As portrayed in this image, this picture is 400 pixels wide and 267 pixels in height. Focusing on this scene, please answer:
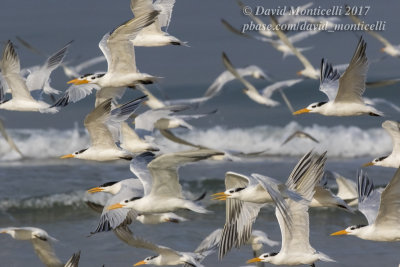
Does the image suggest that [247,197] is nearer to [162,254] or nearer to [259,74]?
[162,254]

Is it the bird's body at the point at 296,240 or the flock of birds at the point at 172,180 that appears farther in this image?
the bird's body at the point at 296,240

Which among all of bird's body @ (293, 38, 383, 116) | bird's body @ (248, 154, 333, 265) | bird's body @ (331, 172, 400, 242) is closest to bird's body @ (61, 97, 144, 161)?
bird's body @ (293, 38, 383, 116)

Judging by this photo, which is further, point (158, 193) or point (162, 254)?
point (162, 254)

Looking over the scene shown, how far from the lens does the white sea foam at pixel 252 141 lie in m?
20.3

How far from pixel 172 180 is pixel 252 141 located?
44.5ft

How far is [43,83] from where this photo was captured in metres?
11.9

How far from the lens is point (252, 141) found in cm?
2220

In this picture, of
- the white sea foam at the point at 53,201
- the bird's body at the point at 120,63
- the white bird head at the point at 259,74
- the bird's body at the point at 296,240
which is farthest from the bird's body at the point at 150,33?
the white bird head at the point at 259,74

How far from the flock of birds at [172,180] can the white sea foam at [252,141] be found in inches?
334

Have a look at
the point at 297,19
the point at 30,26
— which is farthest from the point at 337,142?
the point at 30,26

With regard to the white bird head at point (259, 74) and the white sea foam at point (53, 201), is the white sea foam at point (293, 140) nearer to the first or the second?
the white bird head at point (259, 74)

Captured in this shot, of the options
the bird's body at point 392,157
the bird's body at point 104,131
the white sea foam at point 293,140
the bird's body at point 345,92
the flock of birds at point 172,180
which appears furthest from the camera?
the white sea foam at point 293,140

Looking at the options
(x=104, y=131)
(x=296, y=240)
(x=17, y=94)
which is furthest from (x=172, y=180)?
(x=17, y=94)

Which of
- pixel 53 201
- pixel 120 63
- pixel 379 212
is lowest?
pixel 53 201
